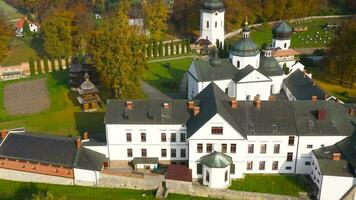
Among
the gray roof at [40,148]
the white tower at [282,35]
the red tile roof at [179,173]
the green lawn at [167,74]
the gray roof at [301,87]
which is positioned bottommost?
the green lawn at [167,74]

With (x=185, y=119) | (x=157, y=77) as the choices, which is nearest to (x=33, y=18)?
(x=157, y=77)

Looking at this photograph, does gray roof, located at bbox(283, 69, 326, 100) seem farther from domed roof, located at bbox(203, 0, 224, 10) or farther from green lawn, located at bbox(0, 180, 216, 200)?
domed roof, located at bbox(203, 0, 224, 10)

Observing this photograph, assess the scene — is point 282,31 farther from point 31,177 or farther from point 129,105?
point 31,177

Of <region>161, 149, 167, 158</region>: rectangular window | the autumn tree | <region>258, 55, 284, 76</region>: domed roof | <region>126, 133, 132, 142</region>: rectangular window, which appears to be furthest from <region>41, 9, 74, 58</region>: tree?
the autumn tree

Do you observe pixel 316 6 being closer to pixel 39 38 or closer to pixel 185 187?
pixel 39 38

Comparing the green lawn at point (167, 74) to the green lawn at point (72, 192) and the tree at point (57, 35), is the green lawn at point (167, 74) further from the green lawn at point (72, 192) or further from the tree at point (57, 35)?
the green lawn at point (72, 192)

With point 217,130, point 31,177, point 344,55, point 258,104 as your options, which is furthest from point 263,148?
point 344,55

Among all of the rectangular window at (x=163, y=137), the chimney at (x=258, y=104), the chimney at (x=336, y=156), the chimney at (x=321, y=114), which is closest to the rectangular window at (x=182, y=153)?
the rectangular window at (x=163, y=137)

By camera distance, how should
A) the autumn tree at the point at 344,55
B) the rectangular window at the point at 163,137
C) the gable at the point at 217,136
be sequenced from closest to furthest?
the gable at the point at 217,136 < the rectangular window at the point at 163,137 < the autumn tree at the point at 344,55
